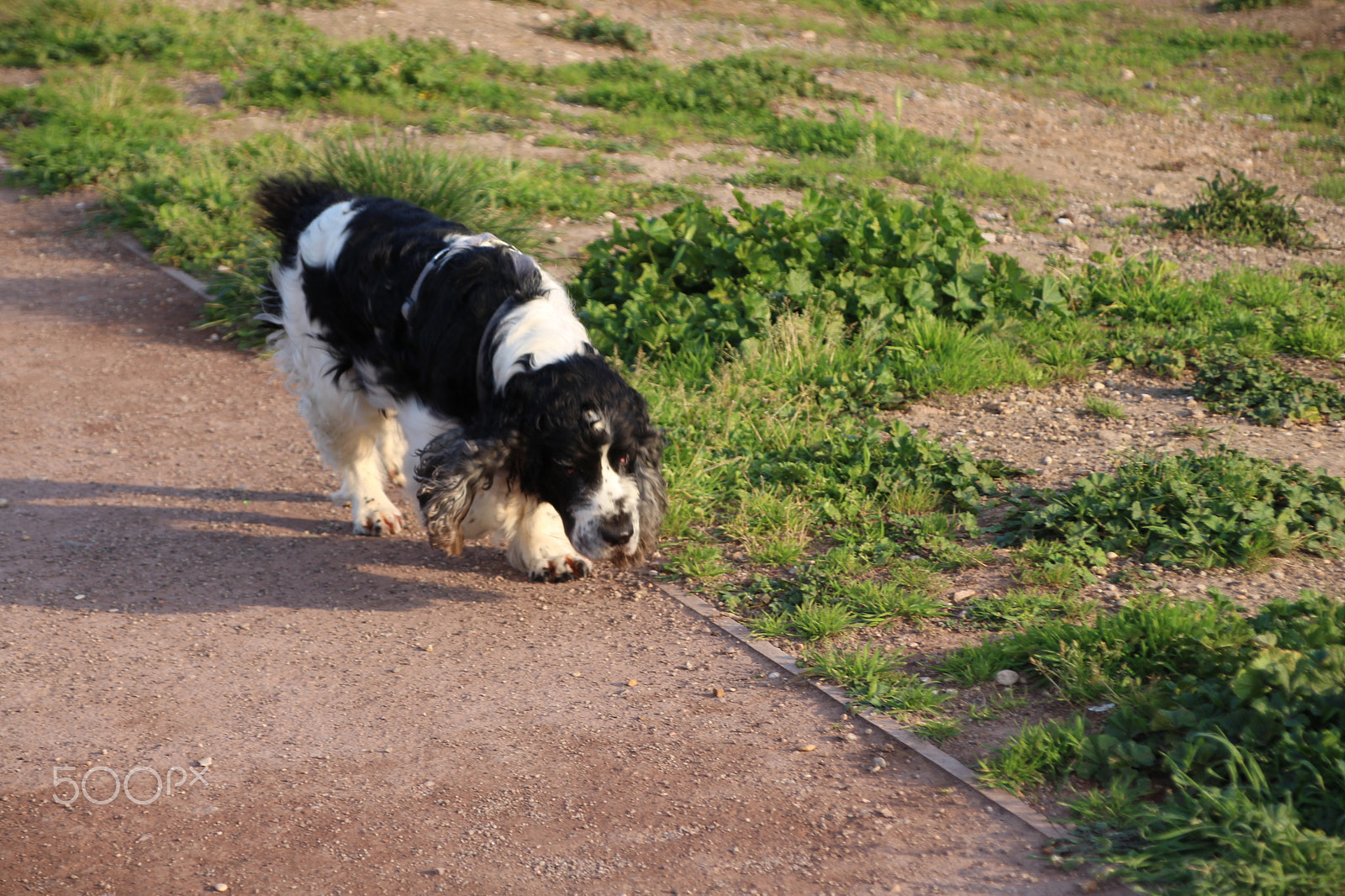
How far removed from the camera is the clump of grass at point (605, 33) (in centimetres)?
1475

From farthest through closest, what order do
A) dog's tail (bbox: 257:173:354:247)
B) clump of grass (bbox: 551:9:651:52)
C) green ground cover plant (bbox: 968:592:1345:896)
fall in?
clump of grass (bbox: 551:9:651:52) → dog's tail (bbox: 257:173:354:247) → green ground cover plant (bbox: 968:592:1345:896)

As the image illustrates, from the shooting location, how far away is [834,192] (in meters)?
9.54

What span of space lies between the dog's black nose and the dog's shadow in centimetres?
79

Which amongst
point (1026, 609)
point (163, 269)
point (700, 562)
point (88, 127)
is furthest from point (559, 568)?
point (88, 127)

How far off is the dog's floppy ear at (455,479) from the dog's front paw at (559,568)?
1.54 feet

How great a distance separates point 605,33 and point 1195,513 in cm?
1196

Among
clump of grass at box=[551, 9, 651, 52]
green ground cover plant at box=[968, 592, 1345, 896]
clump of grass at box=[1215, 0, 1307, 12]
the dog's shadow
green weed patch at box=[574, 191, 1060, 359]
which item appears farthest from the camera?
clump of grass at box=[1215, 0, 1307, 12]

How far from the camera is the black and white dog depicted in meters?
4.32

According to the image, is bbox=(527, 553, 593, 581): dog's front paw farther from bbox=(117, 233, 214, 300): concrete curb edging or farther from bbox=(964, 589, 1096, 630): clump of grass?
bbox=(117, 233, 214, 300): concrete curb edging

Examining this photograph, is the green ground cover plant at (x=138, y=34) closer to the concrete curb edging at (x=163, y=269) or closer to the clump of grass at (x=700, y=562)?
the concrete curb edging at (x=163, y=269)

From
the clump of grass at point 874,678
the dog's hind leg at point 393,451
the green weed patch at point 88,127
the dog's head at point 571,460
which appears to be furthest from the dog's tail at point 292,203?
the green weed patch at point 88,127

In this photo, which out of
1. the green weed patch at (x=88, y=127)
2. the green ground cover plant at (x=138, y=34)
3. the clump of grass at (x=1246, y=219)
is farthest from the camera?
the green ground cover plant at (x=138, y=34)

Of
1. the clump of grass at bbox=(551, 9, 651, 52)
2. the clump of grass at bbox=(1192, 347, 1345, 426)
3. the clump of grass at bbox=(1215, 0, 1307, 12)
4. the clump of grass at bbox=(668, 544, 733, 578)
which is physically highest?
the clump of grass at bbox=(1215, 0, 1307, 12)

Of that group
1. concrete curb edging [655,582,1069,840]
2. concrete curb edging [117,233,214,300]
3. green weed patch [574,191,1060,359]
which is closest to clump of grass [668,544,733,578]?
concrete curb edging [655,582,1069,840]
